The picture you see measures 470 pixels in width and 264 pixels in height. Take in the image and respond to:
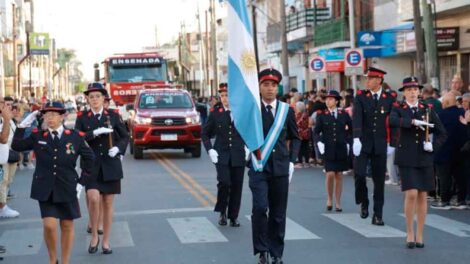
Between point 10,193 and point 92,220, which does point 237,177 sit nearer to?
point 92,220

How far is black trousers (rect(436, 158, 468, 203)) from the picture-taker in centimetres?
1477

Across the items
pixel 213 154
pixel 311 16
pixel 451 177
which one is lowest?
pixel 451 177

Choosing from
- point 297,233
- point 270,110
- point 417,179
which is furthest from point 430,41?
point 270,110

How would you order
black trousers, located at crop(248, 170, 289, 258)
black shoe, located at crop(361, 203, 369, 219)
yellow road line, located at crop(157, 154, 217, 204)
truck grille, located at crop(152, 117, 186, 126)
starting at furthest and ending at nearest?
truck grille, located at crop(152, 117, 186, 126) → yellow road line, located at crop(157, 154, 217, 204) → black shoe, located at crop(361, 203, 369, 219) → black trousers, located at crop(248, 170, 289, 258)

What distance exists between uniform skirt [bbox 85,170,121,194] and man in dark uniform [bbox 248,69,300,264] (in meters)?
2.05

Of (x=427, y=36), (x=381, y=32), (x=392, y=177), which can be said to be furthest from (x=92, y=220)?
(x=381, y=32)

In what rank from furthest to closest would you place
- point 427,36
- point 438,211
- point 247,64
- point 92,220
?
point 427,36 < point 438,211 < point 92,220 < point 247,64

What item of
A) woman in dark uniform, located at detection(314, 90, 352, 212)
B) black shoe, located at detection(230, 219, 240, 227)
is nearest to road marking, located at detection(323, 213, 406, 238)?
woman in dark uniform, located at detection(314, 90, 352, 212)

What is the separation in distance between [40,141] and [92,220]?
A: 6.23 feet

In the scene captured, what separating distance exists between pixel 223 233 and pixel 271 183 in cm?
259

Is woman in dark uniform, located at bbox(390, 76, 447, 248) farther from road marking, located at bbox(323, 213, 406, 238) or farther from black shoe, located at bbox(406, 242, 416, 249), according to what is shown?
road marking, located at bbox(323, 213, 406, 238)

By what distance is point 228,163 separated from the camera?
12562mm

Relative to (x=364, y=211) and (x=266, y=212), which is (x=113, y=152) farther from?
(x=364, y=211)

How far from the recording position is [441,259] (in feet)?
32.2
